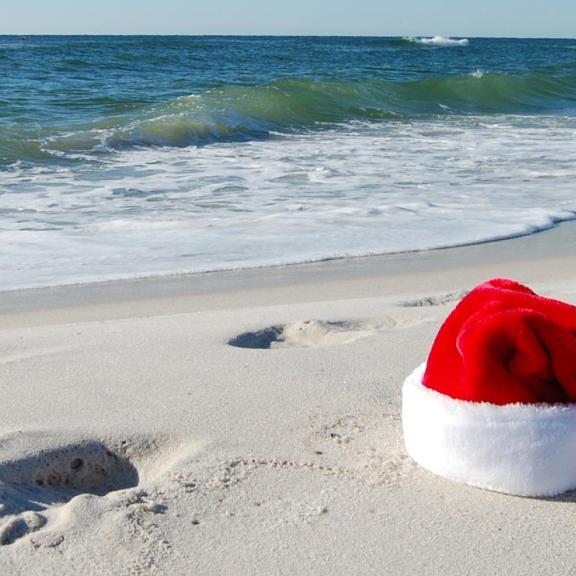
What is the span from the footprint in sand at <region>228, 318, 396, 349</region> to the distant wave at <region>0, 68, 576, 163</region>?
6693 mm

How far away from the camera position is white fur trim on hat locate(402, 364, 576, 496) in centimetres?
201

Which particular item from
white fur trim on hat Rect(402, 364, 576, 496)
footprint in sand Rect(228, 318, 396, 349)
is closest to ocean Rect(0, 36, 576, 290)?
footprint in sand Rect(228, 318, 396, 349)

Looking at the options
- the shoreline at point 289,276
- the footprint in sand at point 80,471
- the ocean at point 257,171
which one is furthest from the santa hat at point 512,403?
the ocean at point 257,171

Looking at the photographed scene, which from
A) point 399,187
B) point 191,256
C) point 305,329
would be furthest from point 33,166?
point 305,329

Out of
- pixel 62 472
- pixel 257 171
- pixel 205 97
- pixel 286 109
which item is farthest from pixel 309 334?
pixel 205 97

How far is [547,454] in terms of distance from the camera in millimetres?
2029

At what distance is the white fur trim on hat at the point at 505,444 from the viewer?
2.01 m

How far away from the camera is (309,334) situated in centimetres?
350

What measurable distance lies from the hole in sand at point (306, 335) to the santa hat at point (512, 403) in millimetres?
1227

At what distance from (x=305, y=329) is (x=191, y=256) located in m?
1.79

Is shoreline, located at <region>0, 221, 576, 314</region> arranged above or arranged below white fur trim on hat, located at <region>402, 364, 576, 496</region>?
below

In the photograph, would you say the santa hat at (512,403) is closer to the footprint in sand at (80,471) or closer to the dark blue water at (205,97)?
the footprint in sand at (80,471)

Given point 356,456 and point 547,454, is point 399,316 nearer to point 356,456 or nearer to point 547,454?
point 356,456

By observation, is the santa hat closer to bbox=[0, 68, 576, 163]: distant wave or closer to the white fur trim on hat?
the white fur trim on hat
